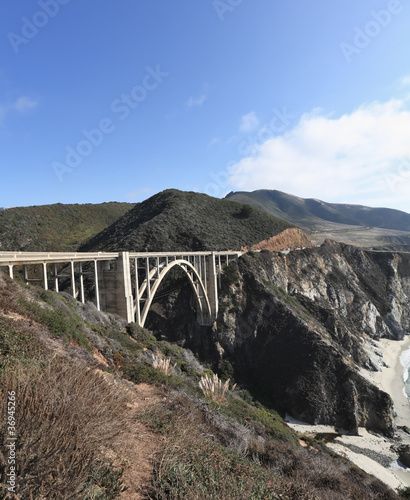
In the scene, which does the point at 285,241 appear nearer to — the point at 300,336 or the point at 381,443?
the point at 300,336

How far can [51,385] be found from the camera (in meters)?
3.73

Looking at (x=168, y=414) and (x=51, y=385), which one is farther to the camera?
(x=168, y=414)

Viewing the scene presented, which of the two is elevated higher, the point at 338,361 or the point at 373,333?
the point at 338,361

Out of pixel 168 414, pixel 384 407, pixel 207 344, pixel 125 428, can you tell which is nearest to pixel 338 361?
pixel 384 407

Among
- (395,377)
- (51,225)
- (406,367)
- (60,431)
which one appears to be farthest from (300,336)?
(51,225)

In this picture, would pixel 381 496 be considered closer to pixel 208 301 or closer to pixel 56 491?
pixel 56 491

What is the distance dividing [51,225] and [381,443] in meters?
66.7

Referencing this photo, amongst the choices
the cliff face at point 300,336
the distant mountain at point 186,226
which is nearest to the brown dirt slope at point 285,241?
the distant mountain at point 186,226

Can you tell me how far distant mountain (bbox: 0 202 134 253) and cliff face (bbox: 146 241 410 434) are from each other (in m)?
31.8

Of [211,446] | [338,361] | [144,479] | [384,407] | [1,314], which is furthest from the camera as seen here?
[338,361]

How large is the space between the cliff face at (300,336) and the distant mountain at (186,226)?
352 inches

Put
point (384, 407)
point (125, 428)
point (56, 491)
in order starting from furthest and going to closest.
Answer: point (384, 407) → point (125, 428) → point (56, 491)

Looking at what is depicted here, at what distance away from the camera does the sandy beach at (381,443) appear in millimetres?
20016

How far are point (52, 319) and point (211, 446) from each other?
702 cm
